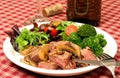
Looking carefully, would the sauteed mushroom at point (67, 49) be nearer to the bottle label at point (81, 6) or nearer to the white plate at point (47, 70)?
the white plate at point (47, 70)

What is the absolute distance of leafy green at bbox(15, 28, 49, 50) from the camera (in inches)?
39.3

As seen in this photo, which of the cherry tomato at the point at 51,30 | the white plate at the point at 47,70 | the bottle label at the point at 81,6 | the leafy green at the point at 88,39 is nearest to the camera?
the white plate at the point at 47,70

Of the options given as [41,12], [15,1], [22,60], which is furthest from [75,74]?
[15,1]

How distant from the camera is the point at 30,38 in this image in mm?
1014

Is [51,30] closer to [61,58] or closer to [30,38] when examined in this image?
[30,38]

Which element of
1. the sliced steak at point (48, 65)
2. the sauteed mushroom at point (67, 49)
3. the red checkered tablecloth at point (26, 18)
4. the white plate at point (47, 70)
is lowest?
the red checkered tablecloth at point (26, 18)

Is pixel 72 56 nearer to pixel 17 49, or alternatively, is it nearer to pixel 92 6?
pixel 17 49

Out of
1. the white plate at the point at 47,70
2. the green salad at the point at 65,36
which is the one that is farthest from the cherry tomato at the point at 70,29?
the white plate at the point at 47,70

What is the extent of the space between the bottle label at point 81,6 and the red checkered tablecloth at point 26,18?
123mm

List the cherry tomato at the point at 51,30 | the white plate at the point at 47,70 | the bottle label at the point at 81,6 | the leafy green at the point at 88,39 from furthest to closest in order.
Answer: the bottle label at the point at 81,6 < the cherry tomato at the point at 51,30 < the leafy green at the point at 88,39 < the white plate at the point at 47,70

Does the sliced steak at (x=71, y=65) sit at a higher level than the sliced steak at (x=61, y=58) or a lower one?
lower

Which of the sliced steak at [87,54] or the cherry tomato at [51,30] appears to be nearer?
the sliced steak at [87,54]

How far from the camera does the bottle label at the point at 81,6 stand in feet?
3.95

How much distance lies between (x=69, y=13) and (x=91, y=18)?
0.10 metres
